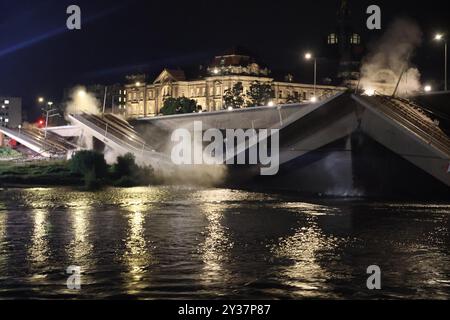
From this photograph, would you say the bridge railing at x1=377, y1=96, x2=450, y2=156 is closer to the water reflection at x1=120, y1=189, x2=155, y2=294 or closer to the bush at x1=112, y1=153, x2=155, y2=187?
the water reflection at x1=120, y1=189, x2=155, y2=294

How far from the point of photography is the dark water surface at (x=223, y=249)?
1612cm

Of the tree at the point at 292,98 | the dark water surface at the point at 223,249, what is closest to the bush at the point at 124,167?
the dark water surface at the point at 223,249

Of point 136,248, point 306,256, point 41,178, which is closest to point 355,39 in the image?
point 41,178

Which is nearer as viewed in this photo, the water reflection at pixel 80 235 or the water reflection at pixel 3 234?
the water reflection at pixel 3 234

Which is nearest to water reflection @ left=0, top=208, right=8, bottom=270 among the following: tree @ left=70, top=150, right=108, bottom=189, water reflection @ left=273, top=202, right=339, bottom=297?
water reflection @ left=273, top=202, right=339, bottom=297

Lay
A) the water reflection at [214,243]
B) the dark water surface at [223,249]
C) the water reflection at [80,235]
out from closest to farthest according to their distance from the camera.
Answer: the dark water surface at [223,249]
the water reflection at [214,243]
the water reflection at [80,235]

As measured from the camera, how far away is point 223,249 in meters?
22.5

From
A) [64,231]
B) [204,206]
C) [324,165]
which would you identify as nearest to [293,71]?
[324,165]

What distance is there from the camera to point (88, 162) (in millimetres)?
65000

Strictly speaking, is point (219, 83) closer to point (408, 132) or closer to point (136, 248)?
point (408, 132)

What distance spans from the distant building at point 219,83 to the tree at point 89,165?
328 ft

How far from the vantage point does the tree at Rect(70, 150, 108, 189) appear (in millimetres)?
63888

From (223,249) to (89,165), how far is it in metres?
44.4

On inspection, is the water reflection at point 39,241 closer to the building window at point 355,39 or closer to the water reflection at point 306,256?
the water reflection at point 306,256
